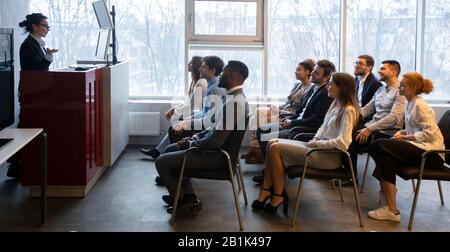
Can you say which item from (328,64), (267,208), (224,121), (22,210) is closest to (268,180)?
(267,208)

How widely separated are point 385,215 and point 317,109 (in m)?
1.17

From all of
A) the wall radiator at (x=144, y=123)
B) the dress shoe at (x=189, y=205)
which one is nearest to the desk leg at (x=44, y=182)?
the dress shoe at (x=189, y=205)

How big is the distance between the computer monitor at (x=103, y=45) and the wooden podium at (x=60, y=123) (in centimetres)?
123

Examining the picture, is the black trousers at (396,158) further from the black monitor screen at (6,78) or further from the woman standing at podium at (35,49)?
the woman standing at podium at (35,49)

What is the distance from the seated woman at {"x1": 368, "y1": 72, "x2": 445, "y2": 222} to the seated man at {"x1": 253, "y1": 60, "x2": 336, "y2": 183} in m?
0.81

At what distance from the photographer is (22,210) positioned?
442 centimetres

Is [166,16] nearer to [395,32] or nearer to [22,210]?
[395,32]

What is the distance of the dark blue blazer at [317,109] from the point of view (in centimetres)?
502

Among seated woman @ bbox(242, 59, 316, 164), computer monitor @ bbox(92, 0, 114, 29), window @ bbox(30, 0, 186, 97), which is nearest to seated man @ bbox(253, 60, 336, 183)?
seated woman @ bbox(242, 59, 316, 164)

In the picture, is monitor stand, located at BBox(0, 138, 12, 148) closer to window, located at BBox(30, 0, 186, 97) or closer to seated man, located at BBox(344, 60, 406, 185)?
seated man, located at BBox(344, 60, 406, 185)

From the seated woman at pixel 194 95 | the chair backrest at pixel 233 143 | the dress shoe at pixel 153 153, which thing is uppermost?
the seated woman at pixel 194 95

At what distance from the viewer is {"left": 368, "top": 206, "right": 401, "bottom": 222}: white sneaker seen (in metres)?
4.21

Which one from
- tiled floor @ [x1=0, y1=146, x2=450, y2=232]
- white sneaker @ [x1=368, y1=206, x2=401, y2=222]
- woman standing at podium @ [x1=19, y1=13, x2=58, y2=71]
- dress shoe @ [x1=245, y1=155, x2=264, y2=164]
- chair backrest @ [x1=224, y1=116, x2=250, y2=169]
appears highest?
woman standing at podium @ [x1=19, y1=13, x2=58, y2=71]
